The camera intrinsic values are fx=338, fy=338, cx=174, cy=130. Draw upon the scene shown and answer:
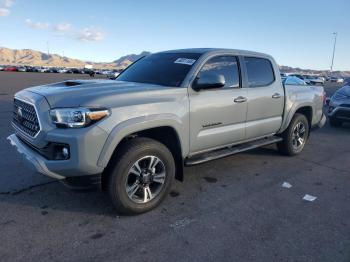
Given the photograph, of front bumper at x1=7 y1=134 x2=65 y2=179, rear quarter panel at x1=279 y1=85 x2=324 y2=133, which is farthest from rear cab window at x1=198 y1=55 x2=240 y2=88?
front bumper at x1=7 y1=134 x2=65 y2=179

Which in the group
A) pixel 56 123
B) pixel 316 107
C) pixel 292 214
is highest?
pixel 56 123

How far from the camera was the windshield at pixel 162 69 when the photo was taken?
4480 mm

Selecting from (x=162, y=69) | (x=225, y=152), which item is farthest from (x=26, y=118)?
(x=225, y=152)

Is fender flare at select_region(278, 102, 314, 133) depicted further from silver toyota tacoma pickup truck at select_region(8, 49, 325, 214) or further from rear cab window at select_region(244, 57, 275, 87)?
rear cab window at select_region(244, 57, 275, 87)

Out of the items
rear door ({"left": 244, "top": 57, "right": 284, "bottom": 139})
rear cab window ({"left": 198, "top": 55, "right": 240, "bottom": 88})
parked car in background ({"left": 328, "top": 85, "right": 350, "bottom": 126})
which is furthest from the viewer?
parked car in background ({"left": 328, "top": 85, "right": 350, "bottom": 126})

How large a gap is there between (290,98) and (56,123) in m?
4.24

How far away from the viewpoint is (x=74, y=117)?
3.32m

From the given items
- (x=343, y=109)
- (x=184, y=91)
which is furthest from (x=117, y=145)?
(x=343, y=109)

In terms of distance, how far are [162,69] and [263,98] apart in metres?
1.72

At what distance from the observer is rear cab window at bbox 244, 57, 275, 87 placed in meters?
5.27

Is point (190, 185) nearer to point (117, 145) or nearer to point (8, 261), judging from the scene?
point (117, 145)

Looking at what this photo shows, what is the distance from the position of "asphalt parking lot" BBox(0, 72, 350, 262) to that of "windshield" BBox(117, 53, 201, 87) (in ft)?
4.92

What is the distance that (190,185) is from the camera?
4.80 meters

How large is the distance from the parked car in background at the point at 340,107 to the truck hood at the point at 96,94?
723 cm
